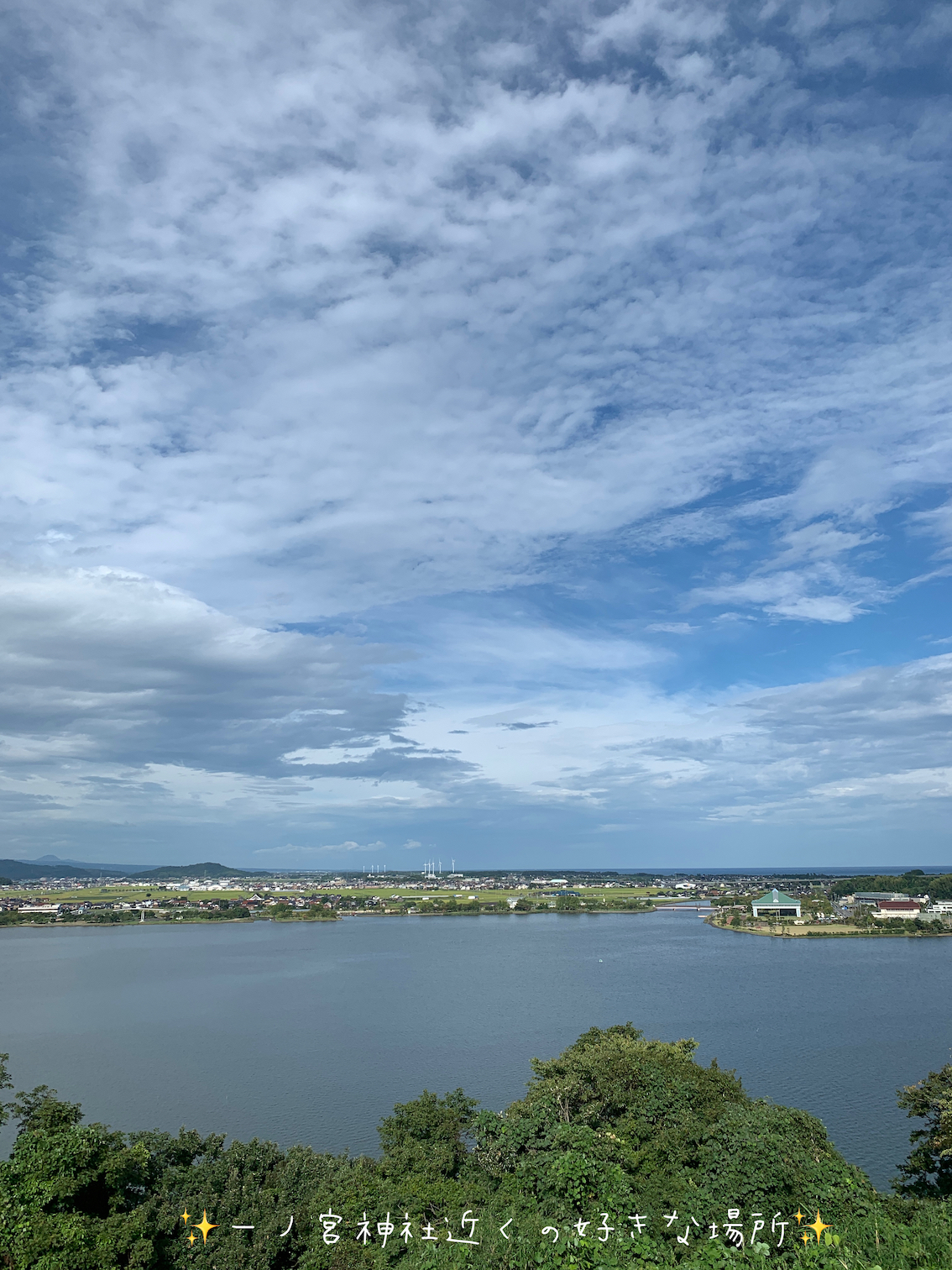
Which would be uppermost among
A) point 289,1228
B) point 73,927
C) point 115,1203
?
point 115,1203

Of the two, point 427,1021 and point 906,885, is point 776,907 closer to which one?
point 906,885

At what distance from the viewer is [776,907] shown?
76.4 m

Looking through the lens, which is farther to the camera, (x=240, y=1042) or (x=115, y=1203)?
(x=240, y=1042)

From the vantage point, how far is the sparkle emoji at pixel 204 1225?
9.53 metres

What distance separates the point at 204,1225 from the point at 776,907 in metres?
76.7

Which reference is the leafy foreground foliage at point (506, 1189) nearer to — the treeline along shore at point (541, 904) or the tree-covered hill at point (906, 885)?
the treeline along shore at point (541, 904)

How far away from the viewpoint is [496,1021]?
1213 inches

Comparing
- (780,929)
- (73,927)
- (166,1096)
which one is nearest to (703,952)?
(780,929)

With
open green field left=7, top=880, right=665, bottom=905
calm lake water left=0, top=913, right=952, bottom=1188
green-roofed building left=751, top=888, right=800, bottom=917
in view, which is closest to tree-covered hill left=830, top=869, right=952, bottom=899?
green-roofed building left=751, top=888, right=800, bottom=917

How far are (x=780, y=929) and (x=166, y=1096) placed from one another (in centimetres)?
5649

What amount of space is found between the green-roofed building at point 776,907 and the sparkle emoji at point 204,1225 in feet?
245

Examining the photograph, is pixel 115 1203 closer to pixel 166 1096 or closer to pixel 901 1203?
pixel 901 1203

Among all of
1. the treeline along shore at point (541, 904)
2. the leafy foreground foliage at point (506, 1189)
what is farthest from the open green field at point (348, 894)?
the leafy foreground foliage at point (506, 1189)

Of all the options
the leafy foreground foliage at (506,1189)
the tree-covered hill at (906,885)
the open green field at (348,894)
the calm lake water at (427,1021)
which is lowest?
the open green field at (348,894)
